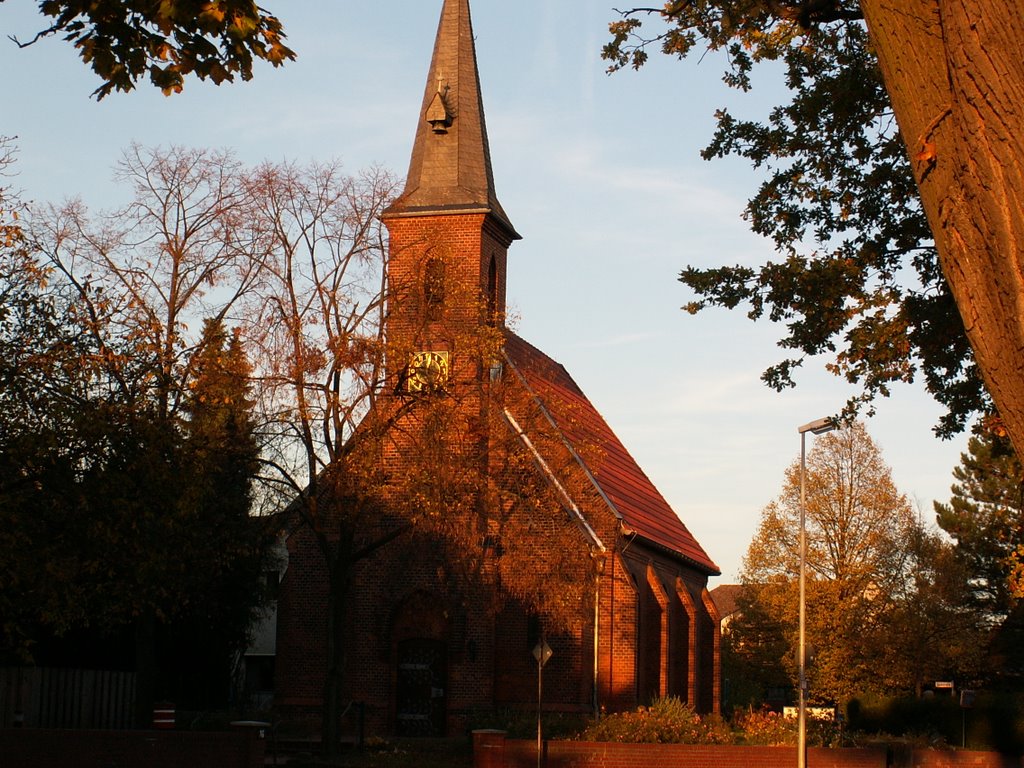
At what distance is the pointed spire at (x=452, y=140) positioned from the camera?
121 feet

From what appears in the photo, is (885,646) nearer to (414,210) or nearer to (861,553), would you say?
(861,553)

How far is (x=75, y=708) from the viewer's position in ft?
89.7

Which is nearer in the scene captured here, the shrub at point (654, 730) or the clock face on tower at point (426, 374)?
the shrub at point (654, 730)

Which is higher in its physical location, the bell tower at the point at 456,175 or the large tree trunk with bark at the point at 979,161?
the bell tower at the point at 456,175

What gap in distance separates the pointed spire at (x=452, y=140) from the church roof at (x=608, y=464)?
4.40 metres

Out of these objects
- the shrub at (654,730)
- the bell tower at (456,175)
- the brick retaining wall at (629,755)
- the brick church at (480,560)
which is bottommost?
the brick retaining wall at (629,755)

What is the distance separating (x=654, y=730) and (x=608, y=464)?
1605 cm

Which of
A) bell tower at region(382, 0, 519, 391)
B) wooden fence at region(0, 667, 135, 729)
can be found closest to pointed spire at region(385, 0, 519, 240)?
bell tower at region(382, 0, 519, 391)

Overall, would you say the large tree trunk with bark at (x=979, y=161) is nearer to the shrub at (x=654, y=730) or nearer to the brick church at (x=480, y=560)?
the shrub at (x=654, y=730)

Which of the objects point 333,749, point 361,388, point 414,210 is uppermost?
point 414,210

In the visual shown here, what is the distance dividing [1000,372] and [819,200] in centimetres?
1462

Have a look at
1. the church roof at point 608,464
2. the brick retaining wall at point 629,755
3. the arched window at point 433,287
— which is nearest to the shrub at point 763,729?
the brick retaining wall at point 629,755

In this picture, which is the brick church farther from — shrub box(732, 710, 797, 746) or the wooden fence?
the wooden fence

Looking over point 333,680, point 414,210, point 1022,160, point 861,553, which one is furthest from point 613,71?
point 861,553
